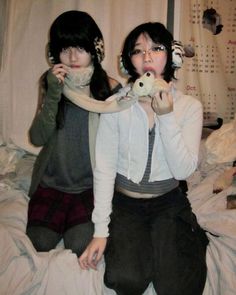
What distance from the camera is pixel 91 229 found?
44.6 inches

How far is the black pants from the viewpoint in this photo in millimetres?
975

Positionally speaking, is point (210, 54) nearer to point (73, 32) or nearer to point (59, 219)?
point (73, 32)

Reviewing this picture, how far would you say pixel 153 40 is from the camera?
1084 mm

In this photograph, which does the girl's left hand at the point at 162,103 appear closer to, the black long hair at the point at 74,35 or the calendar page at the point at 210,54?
the black long hair at the point at 74,35

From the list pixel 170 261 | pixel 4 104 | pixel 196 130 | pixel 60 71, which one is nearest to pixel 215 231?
pixel 170 261

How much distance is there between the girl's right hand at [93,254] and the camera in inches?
40.3

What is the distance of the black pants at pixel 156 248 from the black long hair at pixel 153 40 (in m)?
0.44

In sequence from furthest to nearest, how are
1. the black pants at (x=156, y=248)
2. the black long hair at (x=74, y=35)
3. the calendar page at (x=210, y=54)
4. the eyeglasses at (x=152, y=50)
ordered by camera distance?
the calendar page at (x=210, y=54) < the black long hair at (x=74, y=35) < the eyeglasses at (x=152, y=50) < the black pants at (x=156, y=248)

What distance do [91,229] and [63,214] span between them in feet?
0.45

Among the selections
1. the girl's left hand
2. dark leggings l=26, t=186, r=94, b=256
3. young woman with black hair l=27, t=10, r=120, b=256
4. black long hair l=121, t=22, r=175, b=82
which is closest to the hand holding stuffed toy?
the girl's left hand

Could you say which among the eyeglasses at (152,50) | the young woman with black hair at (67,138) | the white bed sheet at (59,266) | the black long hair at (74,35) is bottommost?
the white bed sheet at (59,266)

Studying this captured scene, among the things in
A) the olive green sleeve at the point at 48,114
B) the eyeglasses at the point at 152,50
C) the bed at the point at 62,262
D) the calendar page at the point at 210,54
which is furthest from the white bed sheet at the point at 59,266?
the calendar page at the point at 210,54

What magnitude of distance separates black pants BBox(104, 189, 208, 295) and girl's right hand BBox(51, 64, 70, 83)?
1.58ft

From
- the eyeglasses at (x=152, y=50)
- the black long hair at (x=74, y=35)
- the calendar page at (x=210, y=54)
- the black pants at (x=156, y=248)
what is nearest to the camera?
the black pants at (x=156, y=248)
